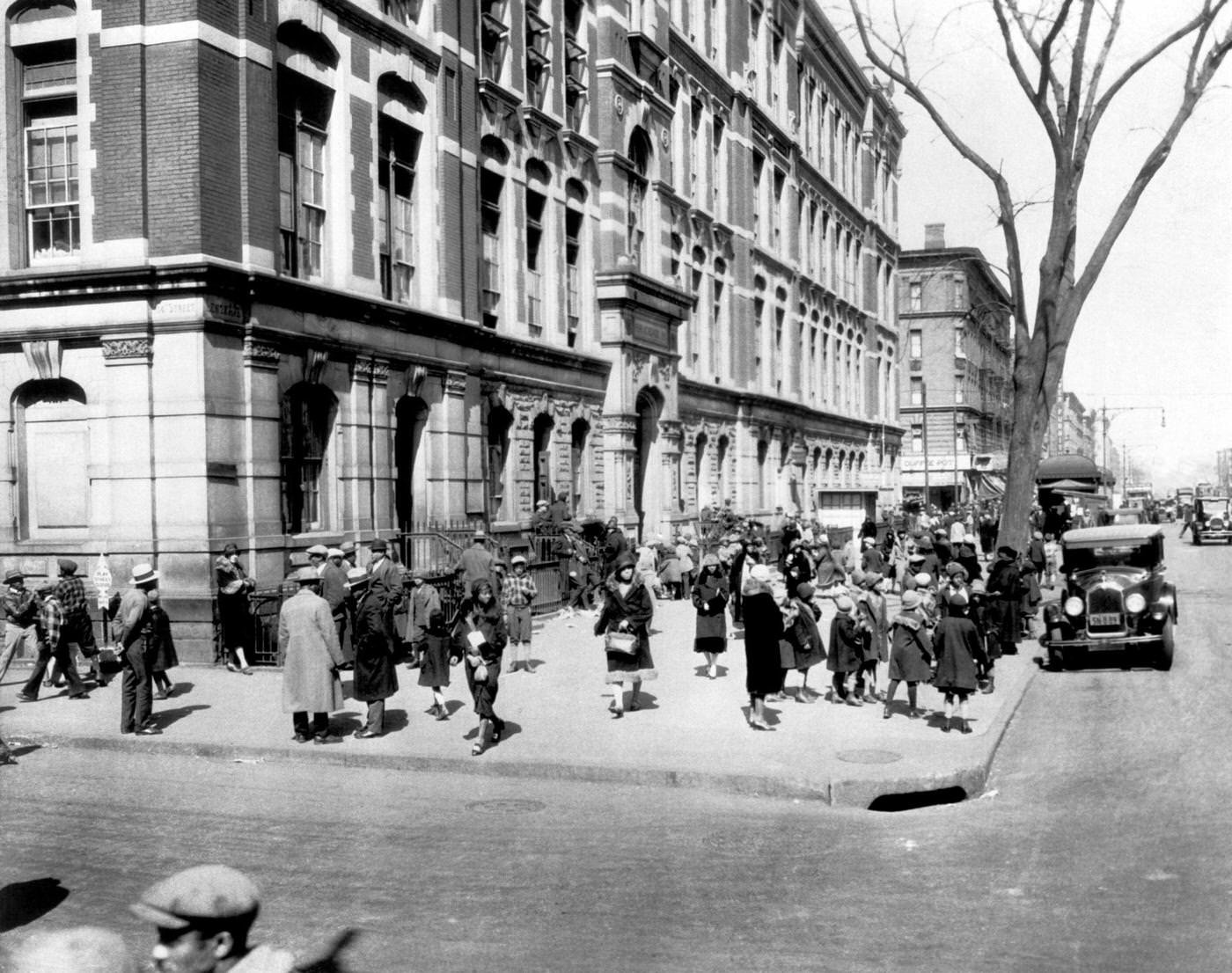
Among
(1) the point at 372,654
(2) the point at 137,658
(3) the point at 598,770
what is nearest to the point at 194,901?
(3) the point at 598,770

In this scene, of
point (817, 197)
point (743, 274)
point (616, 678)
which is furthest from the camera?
point (817, 197)

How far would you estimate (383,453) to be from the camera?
20578mm

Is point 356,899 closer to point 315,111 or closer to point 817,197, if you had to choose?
point 315,111

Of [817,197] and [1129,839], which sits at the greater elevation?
[817,197]

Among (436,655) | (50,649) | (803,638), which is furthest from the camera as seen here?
(50,649)

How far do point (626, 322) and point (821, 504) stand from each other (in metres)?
8.69

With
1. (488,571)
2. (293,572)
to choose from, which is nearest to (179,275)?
(293,572)

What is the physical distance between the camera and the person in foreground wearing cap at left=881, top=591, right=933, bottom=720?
13.0 meters

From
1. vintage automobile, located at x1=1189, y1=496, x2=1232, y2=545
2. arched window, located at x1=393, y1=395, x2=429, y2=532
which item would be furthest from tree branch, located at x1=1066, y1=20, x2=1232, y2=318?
vintage automobile, located at x1=1189, y1=496, x2=1232, y2=545

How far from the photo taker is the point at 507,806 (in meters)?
9.62

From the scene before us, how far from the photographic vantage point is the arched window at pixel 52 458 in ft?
56.2

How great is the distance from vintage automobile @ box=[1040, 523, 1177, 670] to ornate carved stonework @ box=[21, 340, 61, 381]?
1442 centimetres

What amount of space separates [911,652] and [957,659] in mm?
834

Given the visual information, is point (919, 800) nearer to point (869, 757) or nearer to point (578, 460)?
point (869, 757)
